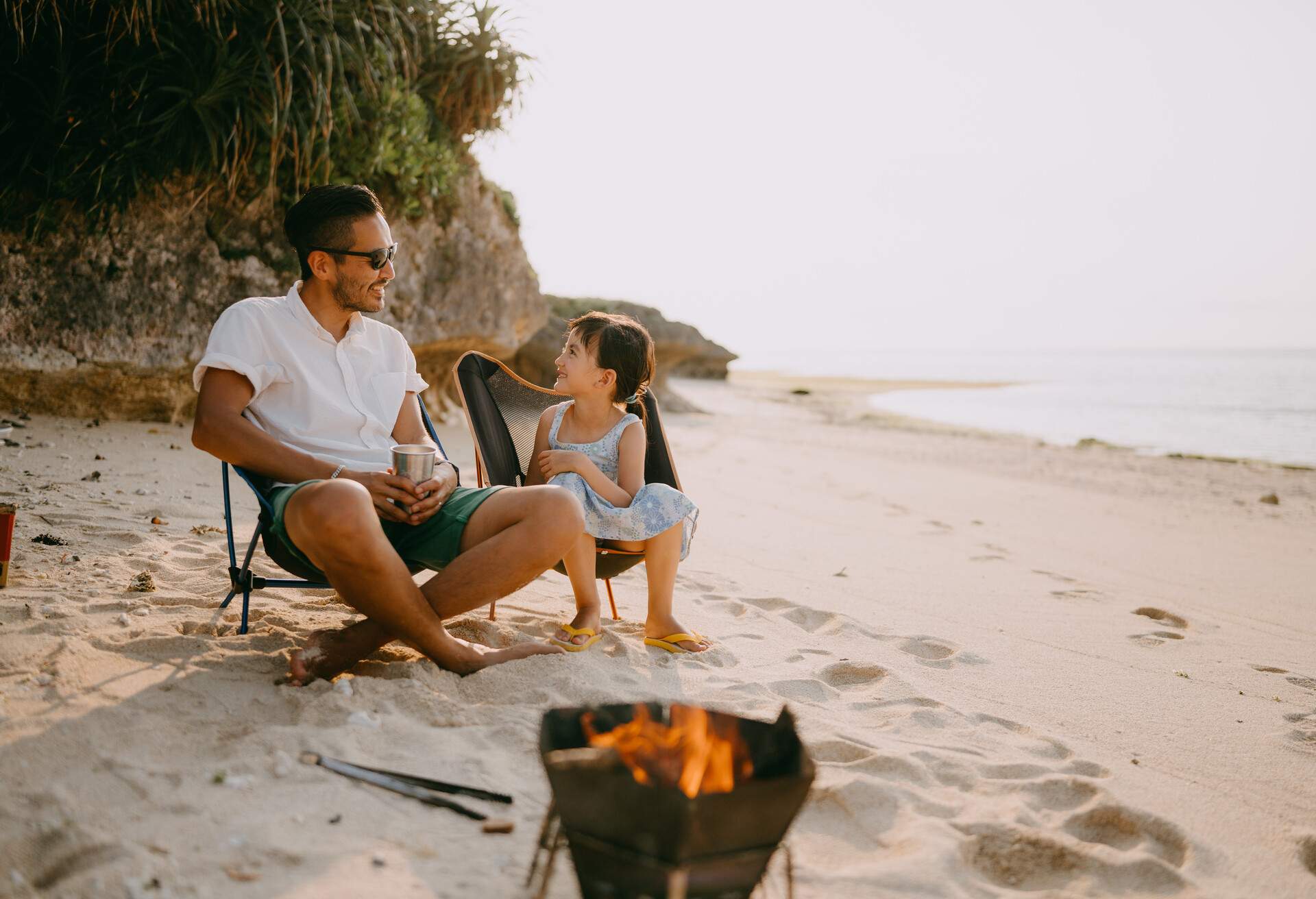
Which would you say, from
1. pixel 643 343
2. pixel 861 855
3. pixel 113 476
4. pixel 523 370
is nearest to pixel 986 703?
pixel 861 855

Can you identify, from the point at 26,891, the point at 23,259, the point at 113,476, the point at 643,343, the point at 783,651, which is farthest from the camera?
the point at 23,259

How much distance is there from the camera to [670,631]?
10.6 ft

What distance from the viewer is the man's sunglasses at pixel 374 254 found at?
3006 millimetres

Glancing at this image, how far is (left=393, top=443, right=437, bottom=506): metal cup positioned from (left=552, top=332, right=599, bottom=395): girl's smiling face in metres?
0.90

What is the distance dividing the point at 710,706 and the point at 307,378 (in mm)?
1606

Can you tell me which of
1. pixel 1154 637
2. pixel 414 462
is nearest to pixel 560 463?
pixel 414 462

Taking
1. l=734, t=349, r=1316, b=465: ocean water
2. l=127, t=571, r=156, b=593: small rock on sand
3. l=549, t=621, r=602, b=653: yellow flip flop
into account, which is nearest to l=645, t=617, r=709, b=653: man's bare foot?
l=549, t=621, r=602, b=653: yellow flip flop

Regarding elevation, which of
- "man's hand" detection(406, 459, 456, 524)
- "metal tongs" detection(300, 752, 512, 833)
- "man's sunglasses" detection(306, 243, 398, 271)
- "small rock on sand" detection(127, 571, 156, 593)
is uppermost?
"man's sunglasses" detection(306, 243, 398, 271)

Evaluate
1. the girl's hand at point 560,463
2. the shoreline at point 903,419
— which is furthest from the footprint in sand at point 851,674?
the shoreline at point 903,419

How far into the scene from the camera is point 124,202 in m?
5.71

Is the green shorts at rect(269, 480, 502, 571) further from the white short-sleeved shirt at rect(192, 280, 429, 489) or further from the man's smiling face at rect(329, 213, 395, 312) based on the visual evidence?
the man's smiling face at rect(329, 213, 395, 312)

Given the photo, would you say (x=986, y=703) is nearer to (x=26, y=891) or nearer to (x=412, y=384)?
(x=412, y=384)

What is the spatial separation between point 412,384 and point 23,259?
3.75 m

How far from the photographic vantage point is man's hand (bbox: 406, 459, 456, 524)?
275 centimetres
